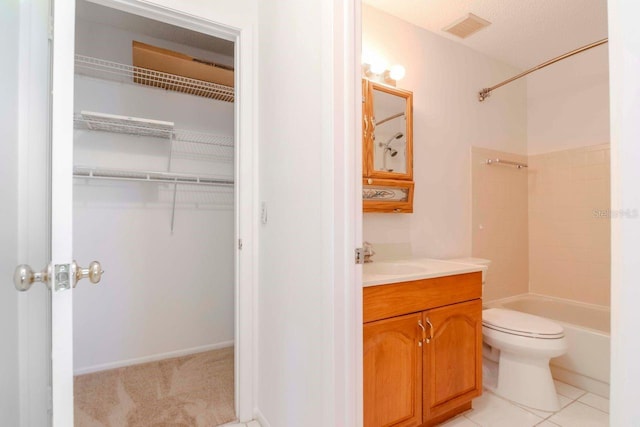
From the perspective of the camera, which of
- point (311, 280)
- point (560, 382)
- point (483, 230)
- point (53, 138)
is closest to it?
point (53, 138)

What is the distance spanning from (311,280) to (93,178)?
→ 6.18 feet

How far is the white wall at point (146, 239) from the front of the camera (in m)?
2.11

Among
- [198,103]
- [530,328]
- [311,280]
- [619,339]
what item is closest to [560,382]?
[530,328]

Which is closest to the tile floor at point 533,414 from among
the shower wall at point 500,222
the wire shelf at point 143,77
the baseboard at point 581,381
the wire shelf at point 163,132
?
the baseboard at point 581,381

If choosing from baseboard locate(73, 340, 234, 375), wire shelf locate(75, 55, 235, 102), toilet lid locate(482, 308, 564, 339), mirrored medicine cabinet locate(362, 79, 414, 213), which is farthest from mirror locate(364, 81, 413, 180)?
baseboard locate(73, 340, 234, 375)

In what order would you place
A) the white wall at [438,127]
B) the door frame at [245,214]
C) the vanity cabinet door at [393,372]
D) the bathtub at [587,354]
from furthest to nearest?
1. the white wall at [438,127]
2. the bathtub at [587,354]
3. the door frame at [245,214]
4. the vanity cabinet door at [393,372]

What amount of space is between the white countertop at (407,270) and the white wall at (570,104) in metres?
1.68

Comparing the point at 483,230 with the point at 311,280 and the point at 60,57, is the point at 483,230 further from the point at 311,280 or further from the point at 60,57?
the point at 60,57

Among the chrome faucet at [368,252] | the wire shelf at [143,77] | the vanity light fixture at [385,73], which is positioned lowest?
the chrome faucet at [368,252]

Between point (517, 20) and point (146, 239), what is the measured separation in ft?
10.2

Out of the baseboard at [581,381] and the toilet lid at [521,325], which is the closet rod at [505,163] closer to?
the toilet lid at [521,325]

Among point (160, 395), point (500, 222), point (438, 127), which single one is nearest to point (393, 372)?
point (160, 395)

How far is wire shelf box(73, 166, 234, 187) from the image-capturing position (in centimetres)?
203

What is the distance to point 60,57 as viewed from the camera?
773 mm
